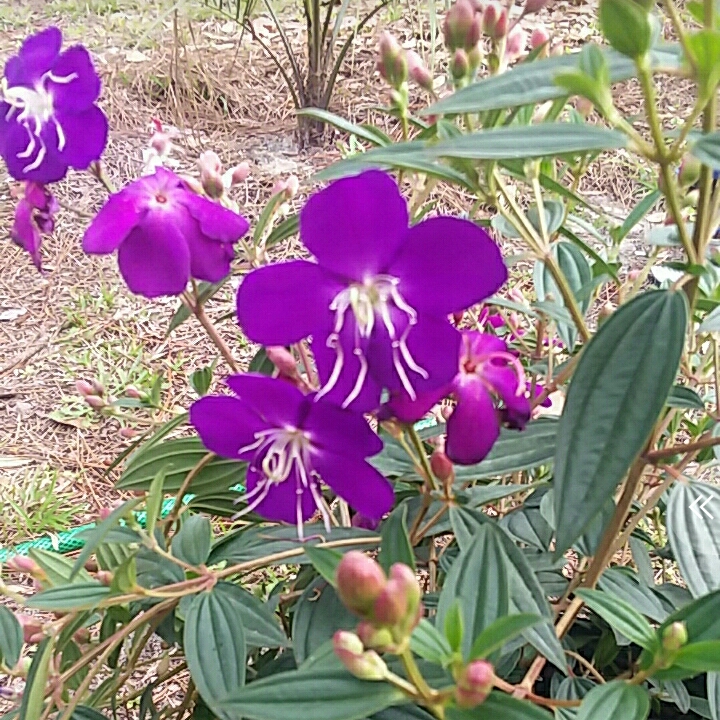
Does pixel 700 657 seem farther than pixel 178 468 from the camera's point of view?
No

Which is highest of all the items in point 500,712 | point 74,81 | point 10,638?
point 74,81

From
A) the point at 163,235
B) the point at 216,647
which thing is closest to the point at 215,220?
the point at 163,235

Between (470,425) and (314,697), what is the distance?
5.7 inches

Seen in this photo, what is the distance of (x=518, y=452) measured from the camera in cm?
54

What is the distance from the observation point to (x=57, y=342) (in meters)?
1.79

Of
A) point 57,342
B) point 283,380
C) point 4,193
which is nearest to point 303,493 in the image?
point 283,380

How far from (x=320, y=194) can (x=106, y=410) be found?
42 cm

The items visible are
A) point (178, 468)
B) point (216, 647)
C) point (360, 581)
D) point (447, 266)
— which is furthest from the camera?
point (178, 468)

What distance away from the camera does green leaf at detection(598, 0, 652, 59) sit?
354 mm

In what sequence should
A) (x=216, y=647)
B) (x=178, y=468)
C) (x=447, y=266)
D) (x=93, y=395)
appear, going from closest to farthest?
(x=447, y=266) < (x=216, y=647) < (x=178, y=468) < (x=93, y=395)

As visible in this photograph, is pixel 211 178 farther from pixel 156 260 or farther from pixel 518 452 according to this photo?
pixel 518 452

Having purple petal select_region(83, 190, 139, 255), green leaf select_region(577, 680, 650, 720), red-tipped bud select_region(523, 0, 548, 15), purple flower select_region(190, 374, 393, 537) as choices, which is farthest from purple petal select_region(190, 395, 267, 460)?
red-tipped bud select_region(523, 0, 548, 15)

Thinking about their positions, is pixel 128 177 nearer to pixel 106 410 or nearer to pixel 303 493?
pixel 106 410

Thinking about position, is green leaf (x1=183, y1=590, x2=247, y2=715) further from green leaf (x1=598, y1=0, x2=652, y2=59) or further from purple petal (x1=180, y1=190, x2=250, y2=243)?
green leaf (x1=598, y1=0, x2=652, y2=59)
